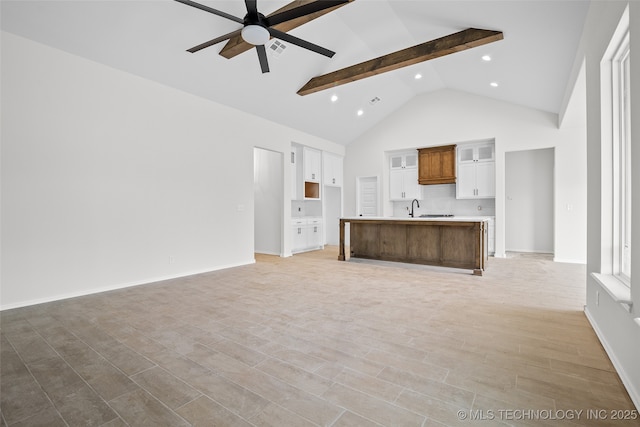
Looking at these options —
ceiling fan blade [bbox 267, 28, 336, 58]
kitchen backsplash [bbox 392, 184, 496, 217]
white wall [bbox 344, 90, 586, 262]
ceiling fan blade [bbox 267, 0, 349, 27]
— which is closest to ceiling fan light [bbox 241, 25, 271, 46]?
ceiling fan blade [bbox 267, 28, 336, 58]

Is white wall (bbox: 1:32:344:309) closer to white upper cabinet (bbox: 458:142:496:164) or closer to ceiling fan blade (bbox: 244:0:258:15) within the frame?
ceiling fan blade (bbox: 244:0:258:15)

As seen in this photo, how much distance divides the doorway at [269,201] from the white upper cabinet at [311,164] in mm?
749

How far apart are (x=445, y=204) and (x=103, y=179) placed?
24.1 ft

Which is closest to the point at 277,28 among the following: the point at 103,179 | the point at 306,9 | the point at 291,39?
the point at 291,39

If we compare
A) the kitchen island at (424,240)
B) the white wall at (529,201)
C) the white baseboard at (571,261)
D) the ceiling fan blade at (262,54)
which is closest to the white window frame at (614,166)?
the kitchen island at (424,240)

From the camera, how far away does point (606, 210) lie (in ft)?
7.74

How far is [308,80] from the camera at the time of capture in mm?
6016

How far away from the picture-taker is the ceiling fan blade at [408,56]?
4488mm

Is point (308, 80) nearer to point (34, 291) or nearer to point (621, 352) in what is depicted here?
point (34, 291)

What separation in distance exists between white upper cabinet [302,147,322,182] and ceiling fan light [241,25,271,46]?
444 cm

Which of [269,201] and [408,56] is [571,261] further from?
[269,201]

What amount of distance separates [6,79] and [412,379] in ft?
16.0

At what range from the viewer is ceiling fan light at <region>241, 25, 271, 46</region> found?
299 centimetres

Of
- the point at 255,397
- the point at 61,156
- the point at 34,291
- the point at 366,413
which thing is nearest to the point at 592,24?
the point at 366,413
